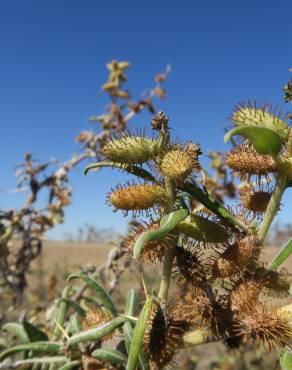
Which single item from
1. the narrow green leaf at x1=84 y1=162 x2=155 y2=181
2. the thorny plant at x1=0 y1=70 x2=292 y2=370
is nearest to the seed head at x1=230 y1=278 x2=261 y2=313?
the thorny plant at x1=0 y1=70 x2=292 y2=370

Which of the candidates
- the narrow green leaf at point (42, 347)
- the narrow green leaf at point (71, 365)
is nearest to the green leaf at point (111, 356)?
the narrow green leaf at point (71, 365)

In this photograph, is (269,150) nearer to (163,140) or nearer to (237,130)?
(237,130)

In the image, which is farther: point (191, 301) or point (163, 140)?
point (191, 301)

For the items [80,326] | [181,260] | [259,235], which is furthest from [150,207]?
[80,326]

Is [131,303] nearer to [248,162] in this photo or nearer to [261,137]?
[248,162]

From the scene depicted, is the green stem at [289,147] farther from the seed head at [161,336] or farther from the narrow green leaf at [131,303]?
the narrow green leaf at [131,303]

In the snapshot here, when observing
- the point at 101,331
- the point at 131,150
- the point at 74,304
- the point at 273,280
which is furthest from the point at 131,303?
the point at 131,150
